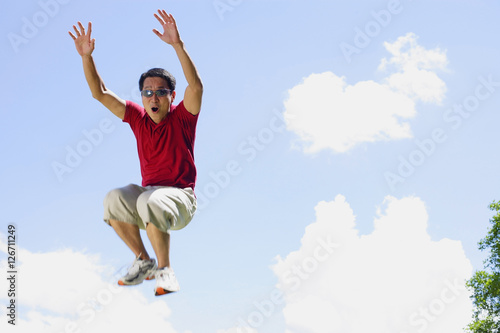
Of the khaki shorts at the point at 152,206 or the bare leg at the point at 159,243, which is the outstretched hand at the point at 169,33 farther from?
the bare leg at the point at 159,243

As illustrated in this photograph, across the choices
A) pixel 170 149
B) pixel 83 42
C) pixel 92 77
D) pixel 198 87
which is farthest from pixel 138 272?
pixel 83 42

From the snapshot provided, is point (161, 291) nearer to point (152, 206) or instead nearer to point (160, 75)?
point (152, 206)

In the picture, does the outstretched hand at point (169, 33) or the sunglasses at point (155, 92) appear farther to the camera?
the sunglasses at point (155, 92)

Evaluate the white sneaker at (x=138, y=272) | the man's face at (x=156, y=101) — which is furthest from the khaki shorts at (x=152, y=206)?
the man's face at (x=156, y=101)

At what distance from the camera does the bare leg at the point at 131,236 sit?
17.9 feet

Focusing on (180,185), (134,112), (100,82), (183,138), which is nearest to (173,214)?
(180,185)

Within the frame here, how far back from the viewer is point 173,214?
17.2 feet

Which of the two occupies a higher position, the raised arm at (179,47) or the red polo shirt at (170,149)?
the raised arm at (179,47)

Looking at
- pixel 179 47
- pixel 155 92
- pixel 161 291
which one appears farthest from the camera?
pixel 155 92

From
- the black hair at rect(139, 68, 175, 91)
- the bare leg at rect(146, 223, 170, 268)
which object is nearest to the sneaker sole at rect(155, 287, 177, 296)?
the bare leg at rect(146, 223, 170, 268)

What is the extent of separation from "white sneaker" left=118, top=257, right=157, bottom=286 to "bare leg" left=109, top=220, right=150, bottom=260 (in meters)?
0.08

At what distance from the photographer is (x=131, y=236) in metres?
5.48

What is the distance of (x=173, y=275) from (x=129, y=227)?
67 cm

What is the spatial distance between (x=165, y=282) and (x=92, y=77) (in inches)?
86.4
